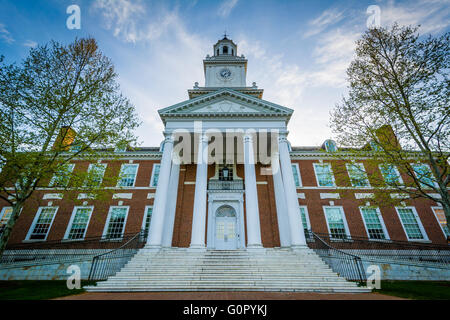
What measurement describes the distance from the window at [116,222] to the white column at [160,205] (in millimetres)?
5890

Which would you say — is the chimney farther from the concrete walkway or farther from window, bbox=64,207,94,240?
window, bbox=64,207,94,240

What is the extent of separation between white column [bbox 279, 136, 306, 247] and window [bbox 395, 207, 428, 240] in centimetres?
1023

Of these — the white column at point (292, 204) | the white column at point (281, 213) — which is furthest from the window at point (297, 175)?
the white column at point (292, 204)

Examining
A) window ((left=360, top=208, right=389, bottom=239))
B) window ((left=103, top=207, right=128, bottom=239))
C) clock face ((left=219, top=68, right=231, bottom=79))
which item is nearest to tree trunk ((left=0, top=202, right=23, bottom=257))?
window ((left=103, top=207, right=128, bottom=239))

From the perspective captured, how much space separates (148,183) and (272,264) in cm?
1213

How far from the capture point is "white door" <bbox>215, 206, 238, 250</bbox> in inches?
582

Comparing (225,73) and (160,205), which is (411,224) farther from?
(225,73)

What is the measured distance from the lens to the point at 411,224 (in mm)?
15750

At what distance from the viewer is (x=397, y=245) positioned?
14727mm

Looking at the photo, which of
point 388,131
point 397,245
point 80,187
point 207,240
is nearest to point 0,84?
point 80,187

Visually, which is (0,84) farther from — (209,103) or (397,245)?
(397,245)

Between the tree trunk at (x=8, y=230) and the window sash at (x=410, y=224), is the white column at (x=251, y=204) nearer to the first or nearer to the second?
the tree trunk at (x=8, y=230)
